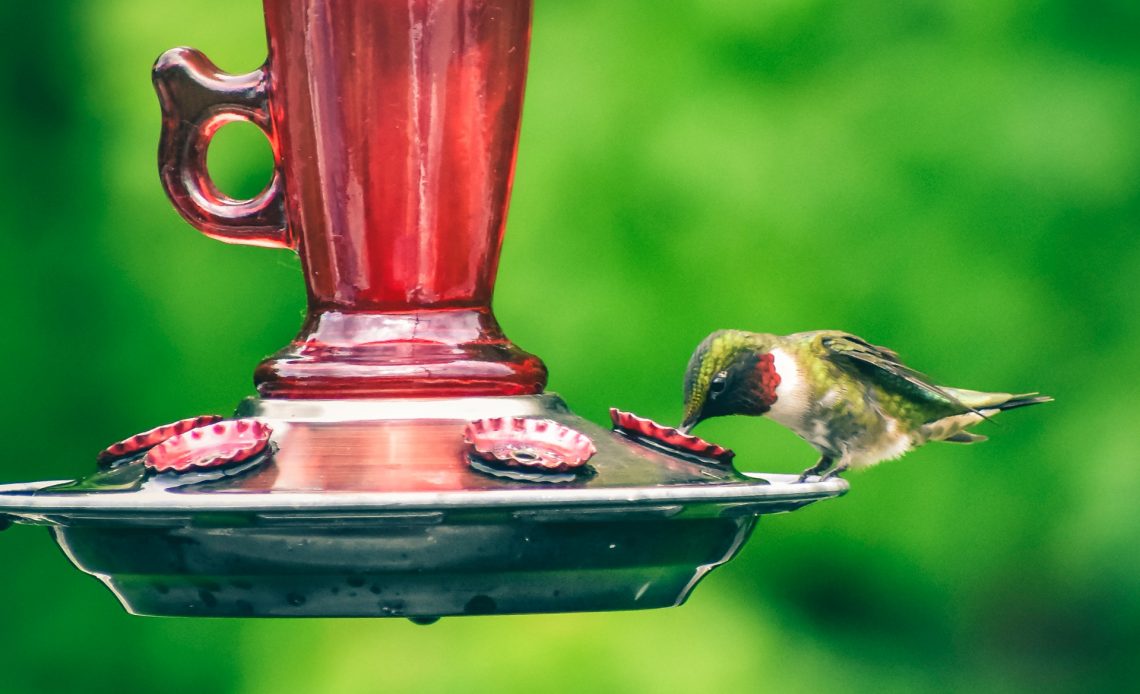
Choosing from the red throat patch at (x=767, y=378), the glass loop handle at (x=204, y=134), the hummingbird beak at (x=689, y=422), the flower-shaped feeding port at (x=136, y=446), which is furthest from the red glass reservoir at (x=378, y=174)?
the red throat patch at (x=767, y=378)

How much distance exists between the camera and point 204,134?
1746 mm

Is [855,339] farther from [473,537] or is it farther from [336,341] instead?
[473,537]

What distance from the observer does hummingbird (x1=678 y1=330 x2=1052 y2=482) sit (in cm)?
306

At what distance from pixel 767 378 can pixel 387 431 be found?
5.58 feet

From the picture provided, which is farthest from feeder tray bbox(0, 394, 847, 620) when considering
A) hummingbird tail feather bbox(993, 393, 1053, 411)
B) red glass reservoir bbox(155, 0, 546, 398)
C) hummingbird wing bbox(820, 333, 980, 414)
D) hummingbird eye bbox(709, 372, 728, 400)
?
hummingbird tail feather bbox(993, 393, 1053, 411)

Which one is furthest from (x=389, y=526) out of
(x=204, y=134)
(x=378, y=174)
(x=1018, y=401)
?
(x=1018, y=401)

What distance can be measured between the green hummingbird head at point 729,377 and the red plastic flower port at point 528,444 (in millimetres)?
1350

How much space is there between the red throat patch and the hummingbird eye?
0.38ft

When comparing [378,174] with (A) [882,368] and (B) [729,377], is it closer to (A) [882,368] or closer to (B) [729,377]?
(B) [729,377]

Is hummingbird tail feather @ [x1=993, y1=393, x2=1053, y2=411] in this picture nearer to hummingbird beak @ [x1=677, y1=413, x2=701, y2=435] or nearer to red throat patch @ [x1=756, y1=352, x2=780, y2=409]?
red throat patch @ [x1=756, y1=352, x2=780, y2=409]

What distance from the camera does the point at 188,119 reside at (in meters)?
1.74

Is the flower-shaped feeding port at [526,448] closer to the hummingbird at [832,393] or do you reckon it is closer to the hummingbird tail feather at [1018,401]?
the hummingbird at [832,393]

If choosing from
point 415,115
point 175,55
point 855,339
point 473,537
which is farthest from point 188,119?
point 855,339

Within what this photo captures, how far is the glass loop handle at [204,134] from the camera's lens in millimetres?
1723
